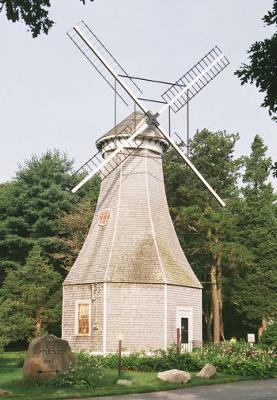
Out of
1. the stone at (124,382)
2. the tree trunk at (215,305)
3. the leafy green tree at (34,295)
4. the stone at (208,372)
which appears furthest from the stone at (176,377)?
the tree trunk at (215,305)

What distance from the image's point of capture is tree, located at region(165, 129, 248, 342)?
3553cm

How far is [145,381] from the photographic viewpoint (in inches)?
707

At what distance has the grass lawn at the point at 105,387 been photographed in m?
15.0

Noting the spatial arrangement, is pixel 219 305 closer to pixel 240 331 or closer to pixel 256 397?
pixel 240 331

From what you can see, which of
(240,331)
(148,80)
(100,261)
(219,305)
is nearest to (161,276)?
(100,261)

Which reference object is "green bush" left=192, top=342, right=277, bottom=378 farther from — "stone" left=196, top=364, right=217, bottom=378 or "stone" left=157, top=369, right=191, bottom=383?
"stone" left=157, top=369, right=191, bottom=383

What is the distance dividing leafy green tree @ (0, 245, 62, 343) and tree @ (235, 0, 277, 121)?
1038 inches

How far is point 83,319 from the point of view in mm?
24922

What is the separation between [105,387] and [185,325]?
9209 millimetres

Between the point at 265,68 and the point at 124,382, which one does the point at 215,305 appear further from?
the point at 265,68

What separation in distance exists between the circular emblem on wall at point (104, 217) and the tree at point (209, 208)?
32.5 ft

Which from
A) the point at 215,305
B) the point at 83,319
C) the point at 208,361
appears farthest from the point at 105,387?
the point at 215,305

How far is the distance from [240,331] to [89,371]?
26268 millimetres

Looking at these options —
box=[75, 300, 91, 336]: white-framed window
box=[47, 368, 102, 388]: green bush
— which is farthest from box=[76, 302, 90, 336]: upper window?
box=[47, 368, 102, 388]: green bush
